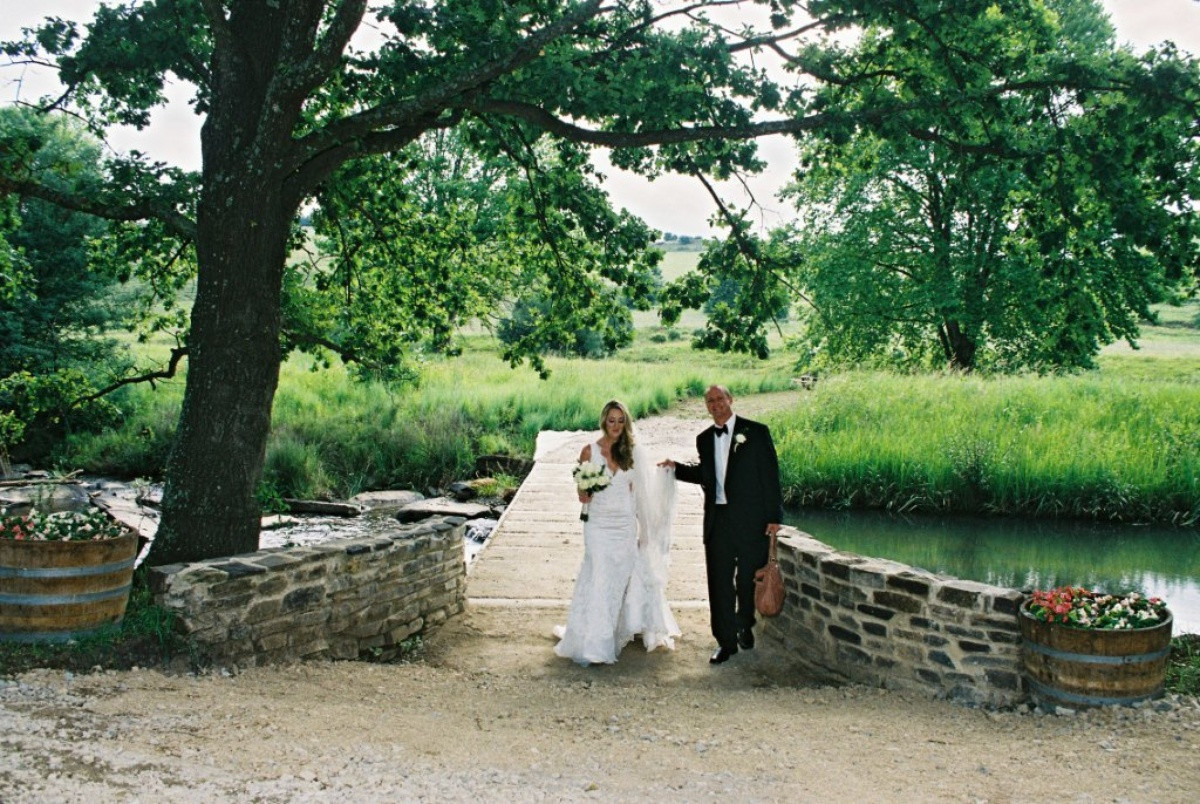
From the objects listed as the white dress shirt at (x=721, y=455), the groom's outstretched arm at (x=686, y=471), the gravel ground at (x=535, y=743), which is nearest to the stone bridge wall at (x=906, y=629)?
the gravel ground at (x=535, y=743)

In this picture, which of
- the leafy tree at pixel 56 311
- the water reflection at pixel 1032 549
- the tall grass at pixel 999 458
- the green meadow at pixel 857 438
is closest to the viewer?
the water reflection at pixel 1032 549

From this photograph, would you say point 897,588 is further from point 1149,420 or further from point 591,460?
point 1149,420

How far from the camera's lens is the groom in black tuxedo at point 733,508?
25.9 ft

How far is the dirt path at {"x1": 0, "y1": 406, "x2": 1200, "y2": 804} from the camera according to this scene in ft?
14.7

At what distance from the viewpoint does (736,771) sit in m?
5.08

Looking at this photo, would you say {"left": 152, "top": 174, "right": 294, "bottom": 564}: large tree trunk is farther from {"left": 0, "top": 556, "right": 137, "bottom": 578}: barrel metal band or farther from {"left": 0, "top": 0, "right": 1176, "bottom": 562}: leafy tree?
{"left": 0, "top": 556, "right": 137, "bottom": 578}: barrel metal band

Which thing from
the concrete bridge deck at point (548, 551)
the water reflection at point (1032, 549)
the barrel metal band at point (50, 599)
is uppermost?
the barrel metal band at point (50, 599)

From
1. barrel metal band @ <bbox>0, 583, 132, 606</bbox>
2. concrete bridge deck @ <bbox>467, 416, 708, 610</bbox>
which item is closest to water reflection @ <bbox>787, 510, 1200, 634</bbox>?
concrete bridge deck @ <bbox>467, 416, 708, 610</bbox>

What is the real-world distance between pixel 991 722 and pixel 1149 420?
1569 cm

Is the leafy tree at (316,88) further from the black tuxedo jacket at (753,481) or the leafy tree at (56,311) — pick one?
the leafy tree at (56,311)

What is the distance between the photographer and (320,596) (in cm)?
741

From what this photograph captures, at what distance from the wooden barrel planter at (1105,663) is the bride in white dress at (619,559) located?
3.11m

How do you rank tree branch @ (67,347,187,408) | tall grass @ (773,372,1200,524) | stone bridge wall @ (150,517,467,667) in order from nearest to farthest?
stone bridge wall @ (150,517,467,667), tree branch @ (67,347,187,408), tall grass @ (773,372,1200,524)

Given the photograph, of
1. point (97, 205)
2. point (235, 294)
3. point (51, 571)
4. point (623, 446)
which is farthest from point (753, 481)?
point (97, 205)
